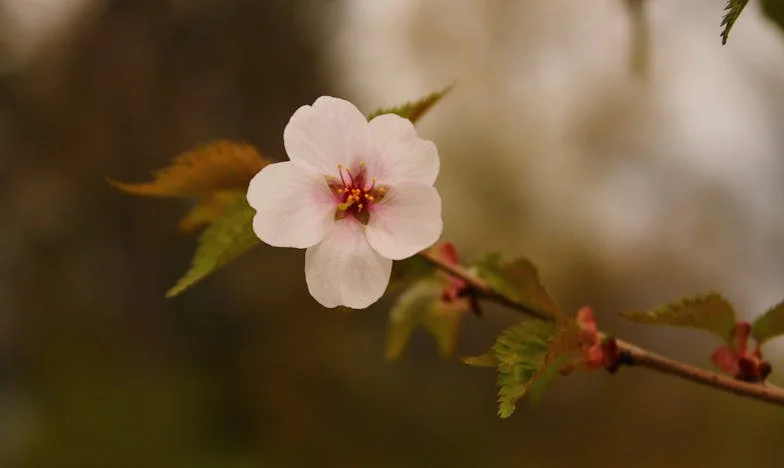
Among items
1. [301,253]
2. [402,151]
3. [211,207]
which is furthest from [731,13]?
[301,253]

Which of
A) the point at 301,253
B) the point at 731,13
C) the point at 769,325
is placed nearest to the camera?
the point at 731,13

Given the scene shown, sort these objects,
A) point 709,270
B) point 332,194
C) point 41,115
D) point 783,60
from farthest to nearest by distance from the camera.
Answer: point 41,115 < point 709,270 < point 783,60 < point 332,194

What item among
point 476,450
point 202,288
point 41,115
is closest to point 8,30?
point 41,115

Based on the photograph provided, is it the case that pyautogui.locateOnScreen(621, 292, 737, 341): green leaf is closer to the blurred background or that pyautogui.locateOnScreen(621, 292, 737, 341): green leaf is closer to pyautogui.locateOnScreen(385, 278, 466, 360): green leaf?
pyautogui.locateOnScreen(385, 278, 466, 360): green leaf

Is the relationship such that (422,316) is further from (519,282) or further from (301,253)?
(301,253)

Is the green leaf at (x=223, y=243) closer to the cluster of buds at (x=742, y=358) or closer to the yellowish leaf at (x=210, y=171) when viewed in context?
the yellowish leaf at (x=210, y=171)

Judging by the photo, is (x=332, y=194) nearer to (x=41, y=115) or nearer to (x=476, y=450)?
(x=476, y=450)

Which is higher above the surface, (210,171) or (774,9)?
(774,9)
